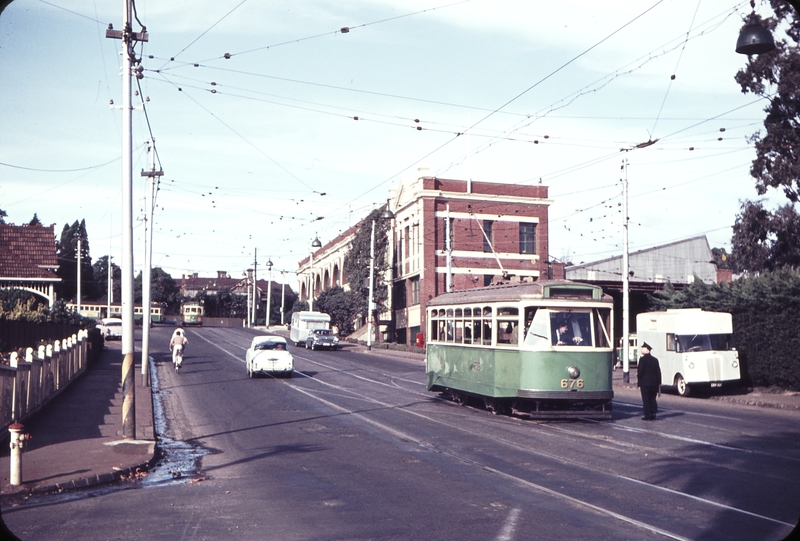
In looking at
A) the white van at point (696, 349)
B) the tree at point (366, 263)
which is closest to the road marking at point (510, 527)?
the white van at point (696, 349)

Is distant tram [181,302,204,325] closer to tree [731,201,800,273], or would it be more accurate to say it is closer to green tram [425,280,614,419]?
tree [731,201,800,273]

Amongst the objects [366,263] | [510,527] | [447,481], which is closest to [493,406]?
[447,481]

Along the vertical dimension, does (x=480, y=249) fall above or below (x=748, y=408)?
above

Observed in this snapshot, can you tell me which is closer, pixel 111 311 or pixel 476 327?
pixel 476 327

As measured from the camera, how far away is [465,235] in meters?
63.0

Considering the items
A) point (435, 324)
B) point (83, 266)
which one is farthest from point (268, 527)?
point (83, 266)

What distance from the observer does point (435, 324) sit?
2473 cm

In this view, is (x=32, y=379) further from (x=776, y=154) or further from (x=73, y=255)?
(x=73, y=255)

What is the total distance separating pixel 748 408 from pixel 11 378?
2015 cm

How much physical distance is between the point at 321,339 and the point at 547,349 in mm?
39743

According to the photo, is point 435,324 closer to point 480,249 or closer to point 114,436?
point 114,436

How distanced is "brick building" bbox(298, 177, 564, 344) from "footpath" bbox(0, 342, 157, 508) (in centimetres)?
3979

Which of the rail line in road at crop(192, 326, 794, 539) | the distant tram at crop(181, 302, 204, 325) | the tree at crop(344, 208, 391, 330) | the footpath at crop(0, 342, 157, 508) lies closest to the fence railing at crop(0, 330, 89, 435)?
the footpath at crop(0, 342, 157, 508)

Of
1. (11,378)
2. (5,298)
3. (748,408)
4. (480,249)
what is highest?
(480,249)
